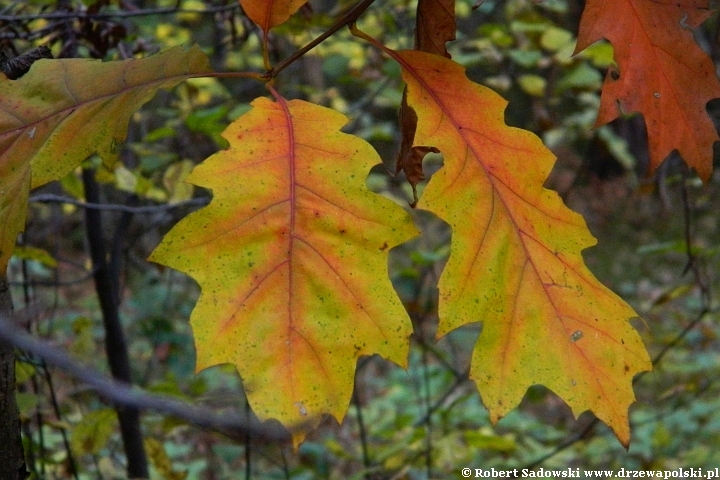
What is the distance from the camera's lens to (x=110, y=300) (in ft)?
4.84

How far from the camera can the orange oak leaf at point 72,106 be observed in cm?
72

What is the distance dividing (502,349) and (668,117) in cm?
36

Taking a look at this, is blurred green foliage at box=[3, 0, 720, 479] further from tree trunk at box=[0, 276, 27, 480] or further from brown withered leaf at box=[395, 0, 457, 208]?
brown withered leaf at box=[395, 0, 457, 208]

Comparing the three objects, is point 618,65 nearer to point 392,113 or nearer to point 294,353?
point 294,353

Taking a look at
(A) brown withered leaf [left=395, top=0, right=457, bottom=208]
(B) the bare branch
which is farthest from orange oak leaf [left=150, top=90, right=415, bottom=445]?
(B) the bare branch

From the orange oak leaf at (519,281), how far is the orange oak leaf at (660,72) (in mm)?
149

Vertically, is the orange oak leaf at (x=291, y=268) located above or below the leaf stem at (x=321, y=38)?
below

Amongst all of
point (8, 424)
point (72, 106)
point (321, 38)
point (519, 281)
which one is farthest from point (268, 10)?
point (8, 424)

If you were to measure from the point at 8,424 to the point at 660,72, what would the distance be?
82cm

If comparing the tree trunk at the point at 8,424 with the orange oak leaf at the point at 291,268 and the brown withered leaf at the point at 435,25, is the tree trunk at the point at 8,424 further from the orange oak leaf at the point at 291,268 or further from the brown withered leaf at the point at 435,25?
the brown withered leaf at the point at 435,25

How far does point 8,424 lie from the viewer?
73 cm

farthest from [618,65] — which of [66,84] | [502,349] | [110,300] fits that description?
[110,300]

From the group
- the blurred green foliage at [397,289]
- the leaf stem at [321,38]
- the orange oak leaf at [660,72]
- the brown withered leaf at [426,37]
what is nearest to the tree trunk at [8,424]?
the blurred green foliage at [397,289]

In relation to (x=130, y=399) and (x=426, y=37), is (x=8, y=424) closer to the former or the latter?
(x=130, y=399)
